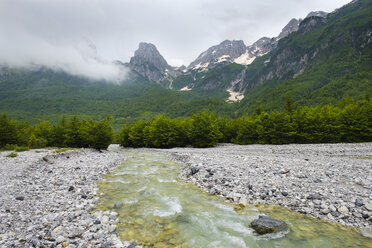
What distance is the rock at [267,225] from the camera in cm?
805

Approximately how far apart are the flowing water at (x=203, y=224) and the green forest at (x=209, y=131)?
3742 cm

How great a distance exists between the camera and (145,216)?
980 cm

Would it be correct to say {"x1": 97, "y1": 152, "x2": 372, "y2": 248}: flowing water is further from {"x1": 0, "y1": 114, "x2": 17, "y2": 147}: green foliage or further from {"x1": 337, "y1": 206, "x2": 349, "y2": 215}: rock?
{"x1": 0, "y1": 114, "x2": 17, "y2": 147}: green foliage

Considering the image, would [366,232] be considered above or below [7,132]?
below

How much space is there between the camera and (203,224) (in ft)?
30.1

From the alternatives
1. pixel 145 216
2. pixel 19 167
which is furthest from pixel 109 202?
pixel 19 167

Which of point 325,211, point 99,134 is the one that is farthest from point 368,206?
point 99,134

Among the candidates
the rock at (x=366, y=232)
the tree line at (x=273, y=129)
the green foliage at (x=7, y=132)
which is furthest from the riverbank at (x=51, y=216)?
the tree line at (x=273, y=129)

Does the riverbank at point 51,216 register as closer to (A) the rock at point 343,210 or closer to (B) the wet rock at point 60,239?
(B) the wet rock at point 60,239

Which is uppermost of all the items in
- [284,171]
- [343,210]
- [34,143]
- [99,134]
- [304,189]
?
[99,134]

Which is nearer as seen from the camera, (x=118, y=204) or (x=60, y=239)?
(x=60, y=239)

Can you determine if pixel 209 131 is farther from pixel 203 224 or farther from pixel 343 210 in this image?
pixel 203 224

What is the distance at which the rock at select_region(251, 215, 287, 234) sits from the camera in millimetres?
8055

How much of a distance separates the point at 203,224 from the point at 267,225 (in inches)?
121
